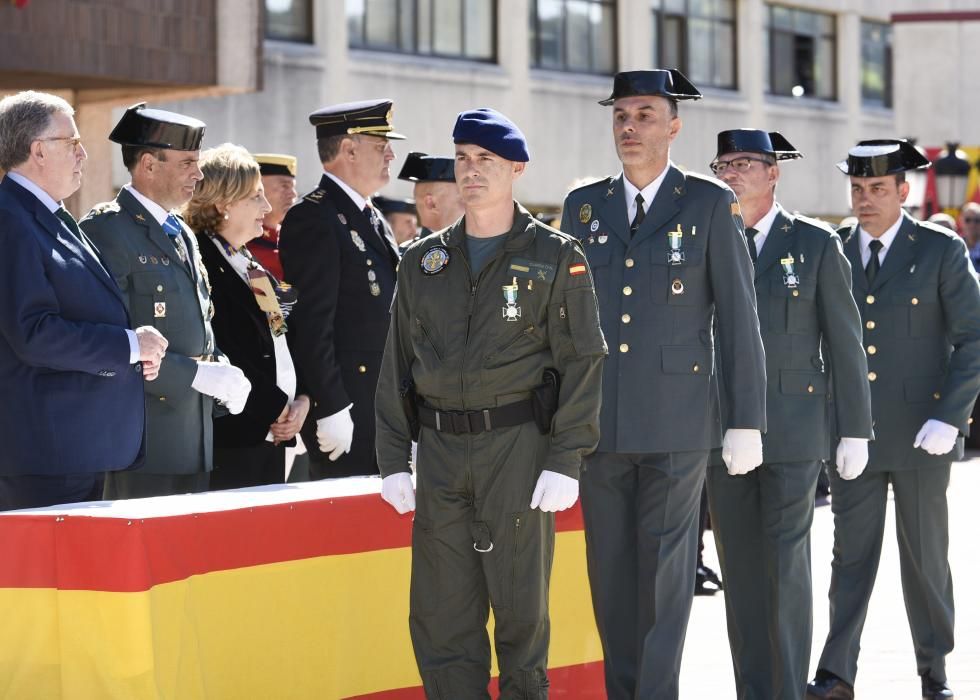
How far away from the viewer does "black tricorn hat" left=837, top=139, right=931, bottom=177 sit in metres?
7.70

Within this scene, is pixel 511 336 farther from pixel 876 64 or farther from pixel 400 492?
pixel 876 64

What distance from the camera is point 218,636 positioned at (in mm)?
5516

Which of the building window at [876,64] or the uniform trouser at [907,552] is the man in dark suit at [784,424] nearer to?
the uniform trouser at [907,552]

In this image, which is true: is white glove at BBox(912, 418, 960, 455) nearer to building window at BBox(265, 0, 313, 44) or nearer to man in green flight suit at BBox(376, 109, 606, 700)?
man in green flight suit at BBox(376, 109, 606, 700)

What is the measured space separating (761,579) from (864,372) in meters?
0.88

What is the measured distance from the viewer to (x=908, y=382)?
7758 millimetres

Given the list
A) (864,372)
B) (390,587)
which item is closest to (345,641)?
(390,587)

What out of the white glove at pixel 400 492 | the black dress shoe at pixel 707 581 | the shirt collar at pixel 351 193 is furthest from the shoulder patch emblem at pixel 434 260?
the black dress shoe at pixel 707 581

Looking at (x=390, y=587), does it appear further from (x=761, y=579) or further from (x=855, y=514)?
(x=855, y=514)

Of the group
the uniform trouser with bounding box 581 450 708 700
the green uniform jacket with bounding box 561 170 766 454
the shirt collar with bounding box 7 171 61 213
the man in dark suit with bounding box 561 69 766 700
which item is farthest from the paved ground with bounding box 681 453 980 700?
the shirt collar with bounding box 7 171 61 213

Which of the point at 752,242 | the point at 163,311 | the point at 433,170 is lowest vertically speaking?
the point at 163,311

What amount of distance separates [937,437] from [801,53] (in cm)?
2806

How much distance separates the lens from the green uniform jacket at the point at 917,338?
25.1ft

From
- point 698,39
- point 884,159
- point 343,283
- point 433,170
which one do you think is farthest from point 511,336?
point 698,39
